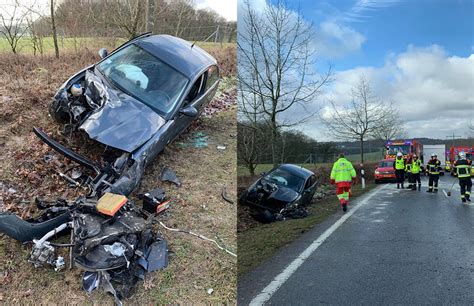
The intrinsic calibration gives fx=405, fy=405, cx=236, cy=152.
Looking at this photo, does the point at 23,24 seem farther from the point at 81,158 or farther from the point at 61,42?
the point at 81,158

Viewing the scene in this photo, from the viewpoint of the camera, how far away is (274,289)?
11.9ft

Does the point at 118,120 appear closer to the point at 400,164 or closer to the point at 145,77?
the point at 145,77

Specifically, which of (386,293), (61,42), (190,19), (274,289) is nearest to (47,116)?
(274,289)

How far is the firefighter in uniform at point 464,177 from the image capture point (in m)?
8.73

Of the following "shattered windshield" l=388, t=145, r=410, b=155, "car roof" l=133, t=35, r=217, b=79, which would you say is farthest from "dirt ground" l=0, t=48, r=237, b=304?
"shattered windshield" l=388, t=145, r=410, b=155

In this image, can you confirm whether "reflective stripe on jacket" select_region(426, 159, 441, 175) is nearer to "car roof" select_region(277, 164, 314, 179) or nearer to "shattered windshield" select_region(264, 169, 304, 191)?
"car roof" select_region(277, 164, 314, 179)

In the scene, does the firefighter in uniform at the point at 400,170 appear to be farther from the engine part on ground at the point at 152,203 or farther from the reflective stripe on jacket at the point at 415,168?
the engine part on ground at the point at 152,203

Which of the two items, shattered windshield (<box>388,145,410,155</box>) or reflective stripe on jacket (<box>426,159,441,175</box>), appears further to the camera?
shattered windshield (<box>388,145,410,155</box>)

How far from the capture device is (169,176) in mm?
6438

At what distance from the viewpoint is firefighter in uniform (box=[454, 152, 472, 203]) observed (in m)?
8.73

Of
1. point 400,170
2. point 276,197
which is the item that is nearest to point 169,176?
point 276,197

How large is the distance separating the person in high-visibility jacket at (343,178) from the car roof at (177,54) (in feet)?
11.6

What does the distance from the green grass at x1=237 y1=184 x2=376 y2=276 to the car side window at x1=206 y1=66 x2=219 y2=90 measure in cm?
287

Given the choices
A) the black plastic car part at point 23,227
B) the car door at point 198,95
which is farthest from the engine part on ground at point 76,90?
the black plastic car part at point 23,227
